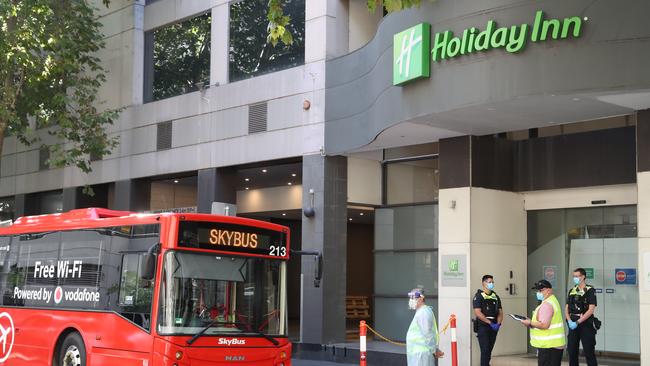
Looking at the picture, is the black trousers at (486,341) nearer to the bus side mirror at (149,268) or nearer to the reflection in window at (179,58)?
the bus side mirror at (149,268)

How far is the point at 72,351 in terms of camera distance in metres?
13.5

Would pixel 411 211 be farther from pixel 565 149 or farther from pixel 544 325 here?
pixel 544 325

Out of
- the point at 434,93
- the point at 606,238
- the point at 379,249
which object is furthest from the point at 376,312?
the point at 434,93

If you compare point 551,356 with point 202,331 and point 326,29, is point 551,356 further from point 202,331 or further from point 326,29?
point 326,29

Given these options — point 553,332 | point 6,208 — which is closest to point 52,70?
point 6,208

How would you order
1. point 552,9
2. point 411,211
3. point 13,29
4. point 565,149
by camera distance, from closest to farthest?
point 552,9
point 565,149
point 411,211
point 13,29

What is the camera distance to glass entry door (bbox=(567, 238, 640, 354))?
1639 centimetres

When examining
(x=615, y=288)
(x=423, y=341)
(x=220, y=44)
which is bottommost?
(x=423, y=341)

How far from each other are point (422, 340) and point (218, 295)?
118 inches

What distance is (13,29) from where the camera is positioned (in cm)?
2361

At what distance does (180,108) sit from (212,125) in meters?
1.72

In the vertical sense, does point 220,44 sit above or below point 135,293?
above

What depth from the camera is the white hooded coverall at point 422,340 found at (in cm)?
1169

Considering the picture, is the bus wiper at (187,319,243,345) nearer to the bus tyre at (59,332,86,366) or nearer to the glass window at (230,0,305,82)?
the bus tyre at (59,332,86,366)
